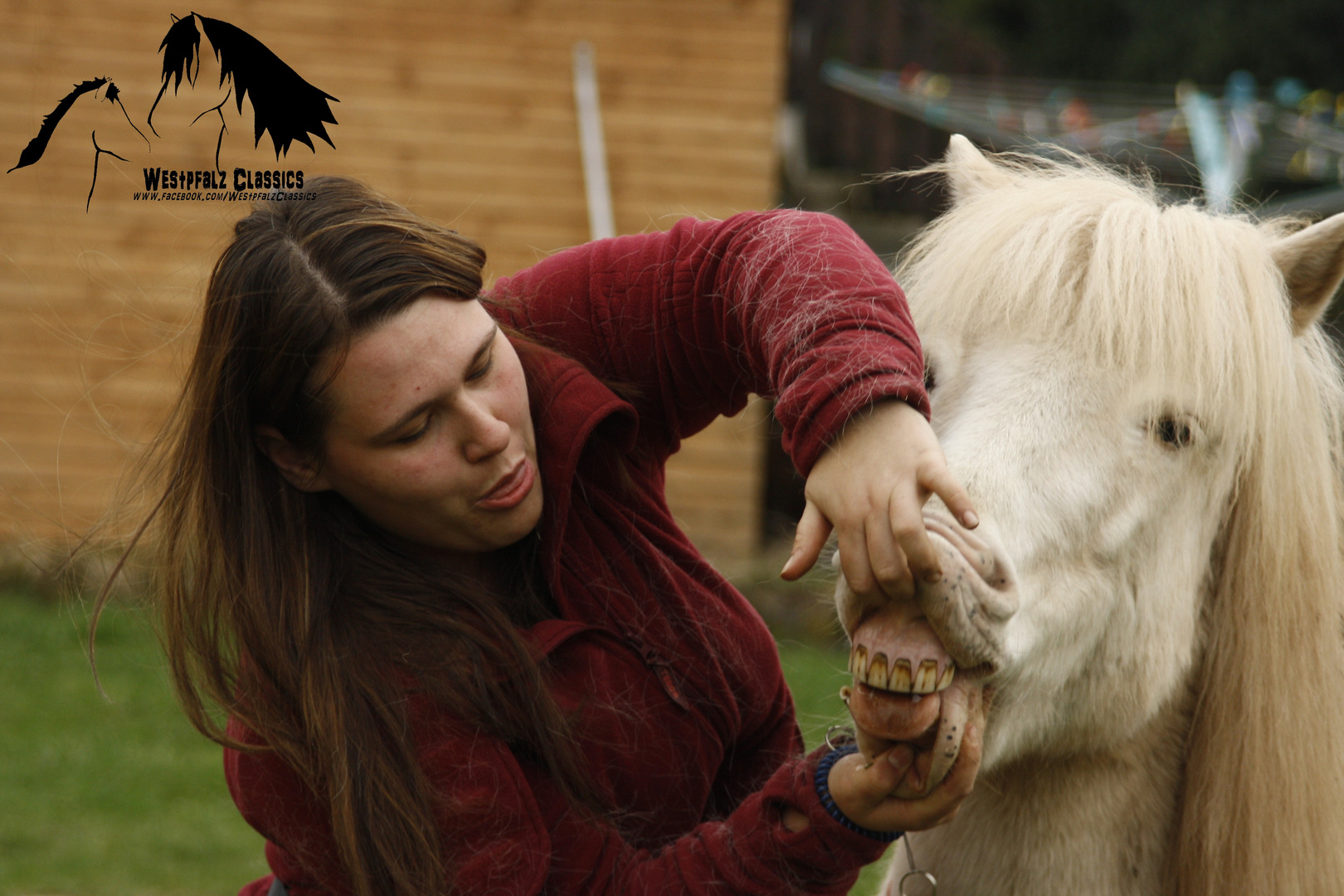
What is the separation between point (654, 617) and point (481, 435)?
37 centimetres

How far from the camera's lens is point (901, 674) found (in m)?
1.05

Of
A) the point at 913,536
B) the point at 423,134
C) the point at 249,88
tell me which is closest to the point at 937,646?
the point at 913,536

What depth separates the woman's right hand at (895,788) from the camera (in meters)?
1.13

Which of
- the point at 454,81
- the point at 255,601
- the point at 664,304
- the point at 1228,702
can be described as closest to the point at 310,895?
the point at 255,601

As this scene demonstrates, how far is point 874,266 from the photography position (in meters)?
1.29

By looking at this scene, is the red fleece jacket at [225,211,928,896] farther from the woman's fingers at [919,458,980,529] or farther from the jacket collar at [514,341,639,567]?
the woman's fingers at [919,458,980,529]

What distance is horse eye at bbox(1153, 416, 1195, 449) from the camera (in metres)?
1.30

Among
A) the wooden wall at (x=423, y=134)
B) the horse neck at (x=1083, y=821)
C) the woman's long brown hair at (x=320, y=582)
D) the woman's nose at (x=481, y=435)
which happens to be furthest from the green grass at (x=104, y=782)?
the horse neck at (x=1083, y=821)

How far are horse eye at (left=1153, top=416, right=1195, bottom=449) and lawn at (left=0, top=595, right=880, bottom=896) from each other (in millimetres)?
1794

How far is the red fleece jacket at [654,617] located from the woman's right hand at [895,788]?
0.19ft

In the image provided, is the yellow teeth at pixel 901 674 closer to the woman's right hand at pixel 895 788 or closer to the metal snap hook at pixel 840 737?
the woman's right hand at pixel 895 788

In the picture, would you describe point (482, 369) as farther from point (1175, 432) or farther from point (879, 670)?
point (1175, 432)

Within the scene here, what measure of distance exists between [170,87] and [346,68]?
90 cm

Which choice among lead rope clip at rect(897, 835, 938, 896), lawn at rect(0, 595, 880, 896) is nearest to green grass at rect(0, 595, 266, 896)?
lawn at rect(0, 595, 880, 896)
